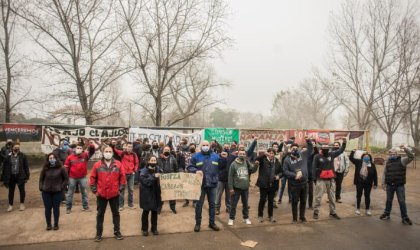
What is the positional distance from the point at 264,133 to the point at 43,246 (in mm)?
12824

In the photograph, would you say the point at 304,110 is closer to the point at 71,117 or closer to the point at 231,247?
the point at 71,117

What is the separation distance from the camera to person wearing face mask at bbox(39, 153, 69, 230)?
7223 millimetres

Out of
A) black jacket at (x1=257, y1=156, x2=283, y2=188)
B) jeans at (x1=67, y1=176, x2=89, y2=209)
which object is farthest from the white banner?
black jacket at (x1=257, y1=156, x2=283, y2=188)

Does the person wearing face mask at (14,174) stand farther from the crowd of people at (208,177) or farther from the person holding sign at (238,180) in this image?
the person holding sign at (238,180)

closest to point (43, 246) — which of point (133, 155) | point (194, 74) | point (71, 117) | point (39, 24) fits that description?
point (133, 155)

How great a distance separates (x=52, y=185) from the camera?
23.8ft

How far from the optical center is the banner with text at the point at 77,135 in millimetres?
14859

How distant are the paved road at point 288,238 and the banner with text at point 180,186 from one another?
869mm

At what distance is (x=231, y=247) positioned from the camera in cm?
650

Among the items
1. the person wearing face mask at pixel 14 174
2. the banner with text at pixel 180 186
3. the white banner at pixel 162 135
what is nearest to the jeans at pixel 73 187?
the person wearing face mask at pixel 14 174

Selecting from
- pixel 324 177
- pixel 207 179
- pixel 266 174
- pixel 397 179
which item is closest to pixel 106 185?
pixel 207 179

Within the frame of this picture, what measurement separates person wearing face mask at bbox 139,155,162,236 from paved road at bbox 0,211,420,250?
0.32 m

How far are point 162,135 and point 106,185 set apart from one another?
29.4 feet

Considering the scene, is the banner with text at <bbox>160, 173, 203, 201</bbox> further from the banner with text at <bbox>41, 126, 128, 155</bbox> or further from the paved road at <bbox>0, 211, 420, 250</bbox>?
the banner with text at <bbox>41, 126, 128, 155</bbox>
